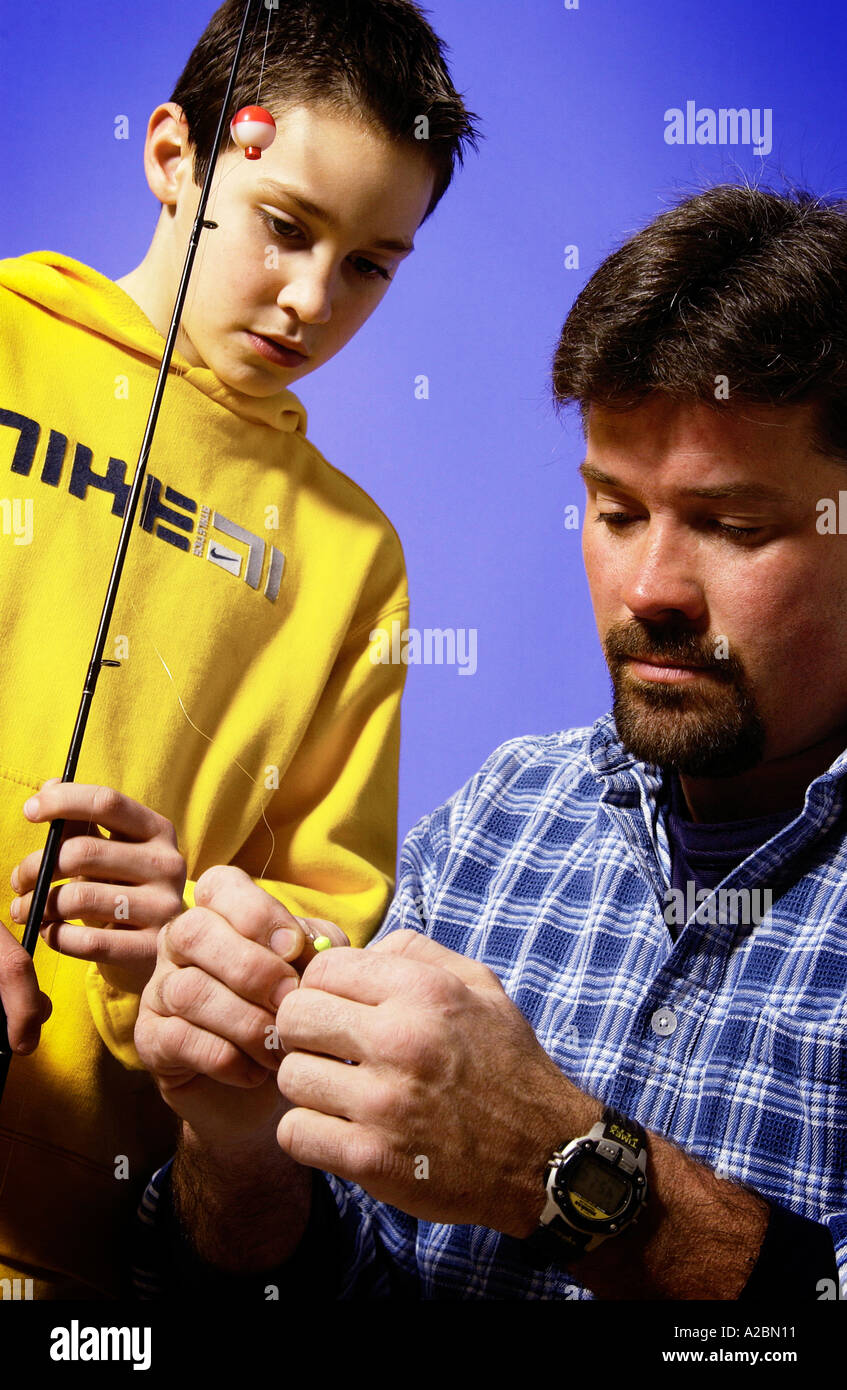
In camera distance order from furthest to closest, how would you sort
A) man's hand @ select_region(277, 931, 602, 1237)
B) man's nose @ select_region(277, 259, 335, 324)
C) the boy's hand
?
man's nose @ select_region(277, 259, 335, 324) → the boy's hand → man's hand @ select_region(277, 931, 602, 1237)

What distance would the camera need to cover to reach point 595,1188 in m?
0.76

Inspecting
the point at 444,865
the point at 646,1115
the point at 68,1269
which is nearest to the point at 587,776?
the point at 444,865

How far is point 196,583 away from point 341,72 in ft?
1.45

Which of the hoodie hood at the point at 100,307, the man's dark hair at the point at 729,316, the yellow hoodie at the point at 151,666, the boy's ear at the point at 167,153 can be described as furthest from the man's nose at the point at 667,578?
the boy's ear at the point at 167,153

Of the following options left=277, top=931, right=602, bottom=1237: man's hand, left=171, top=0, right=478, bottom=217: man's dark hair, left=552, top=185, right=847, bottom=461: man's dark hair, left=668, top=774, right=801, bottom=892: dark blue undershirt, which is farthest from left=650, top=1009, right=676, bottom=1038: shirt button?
left=171, top=0, right=478, bottom=217: man's dark hair

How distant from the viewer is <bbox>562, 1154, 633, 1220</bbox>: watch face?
0.75m

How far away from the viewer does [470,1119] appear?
75cm

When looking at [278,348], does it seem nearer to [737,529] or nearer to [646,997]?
[737,529]

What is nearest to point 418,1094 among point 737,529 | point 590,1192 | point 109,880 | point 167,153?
point 590,1192

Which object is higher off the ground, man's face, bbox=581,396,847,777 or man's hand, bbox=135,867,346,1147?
man's face, bbox=581,396,847,777

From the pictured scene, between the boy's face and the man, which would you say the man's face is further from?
the boy's face

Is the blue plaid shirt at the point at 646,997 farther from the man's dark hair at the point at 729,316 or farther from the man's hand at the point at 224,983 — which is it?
the man's dark hair at the point at 729,316

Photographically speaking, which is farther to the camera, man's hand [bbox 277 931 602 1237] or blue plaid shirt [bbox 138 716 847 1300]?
blue plaid shirt [bbox 138 716 847 1300]
